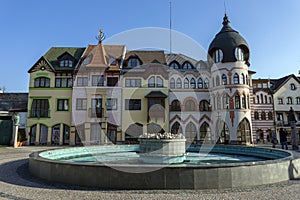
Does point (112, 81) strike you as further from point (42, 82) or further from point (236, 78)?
point (236, 78)

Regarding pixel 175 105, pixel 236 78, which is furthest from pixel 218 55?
pixel 175 105

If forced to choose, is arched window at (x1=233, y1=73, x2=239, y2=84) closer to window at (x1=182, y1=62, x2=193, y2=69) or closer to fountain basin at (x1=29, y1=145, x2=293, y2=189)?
window at (x1=182, y1=62, x2=193, y2=69)

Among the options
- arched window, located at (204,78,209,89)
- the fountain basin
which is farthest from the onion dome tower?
the fountain basin

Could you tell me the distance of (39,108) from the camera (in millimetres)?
32000

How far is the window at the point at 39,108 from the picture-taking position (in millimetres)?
31844

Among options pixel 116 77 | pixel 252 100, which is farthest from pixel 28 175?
pixel 252 100

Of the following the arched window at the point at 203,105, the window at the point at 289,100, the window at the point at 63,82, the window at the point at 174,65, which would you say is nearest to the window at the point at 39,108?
the window at the point at 63,82

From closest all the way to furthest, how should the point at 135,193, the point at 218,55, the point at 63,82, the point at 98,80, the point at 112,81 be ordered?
the point at 135,193, the point at 218,55, the point at 98,80, the point at 112,81, the point at 63,82

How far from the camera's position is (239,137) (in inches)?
1170

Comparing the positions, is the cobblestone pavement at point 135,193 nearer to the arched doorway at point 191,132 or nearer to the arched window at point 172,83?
the arched doorway at point 191,132

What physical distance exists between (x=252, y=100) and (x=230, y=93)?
692cm

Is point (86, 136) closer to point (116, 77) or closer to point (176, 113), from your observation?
point (116, 77)

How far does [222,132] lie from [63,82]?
26.1 meters

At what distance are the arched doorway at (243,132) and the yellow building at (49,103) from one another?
25.1m
